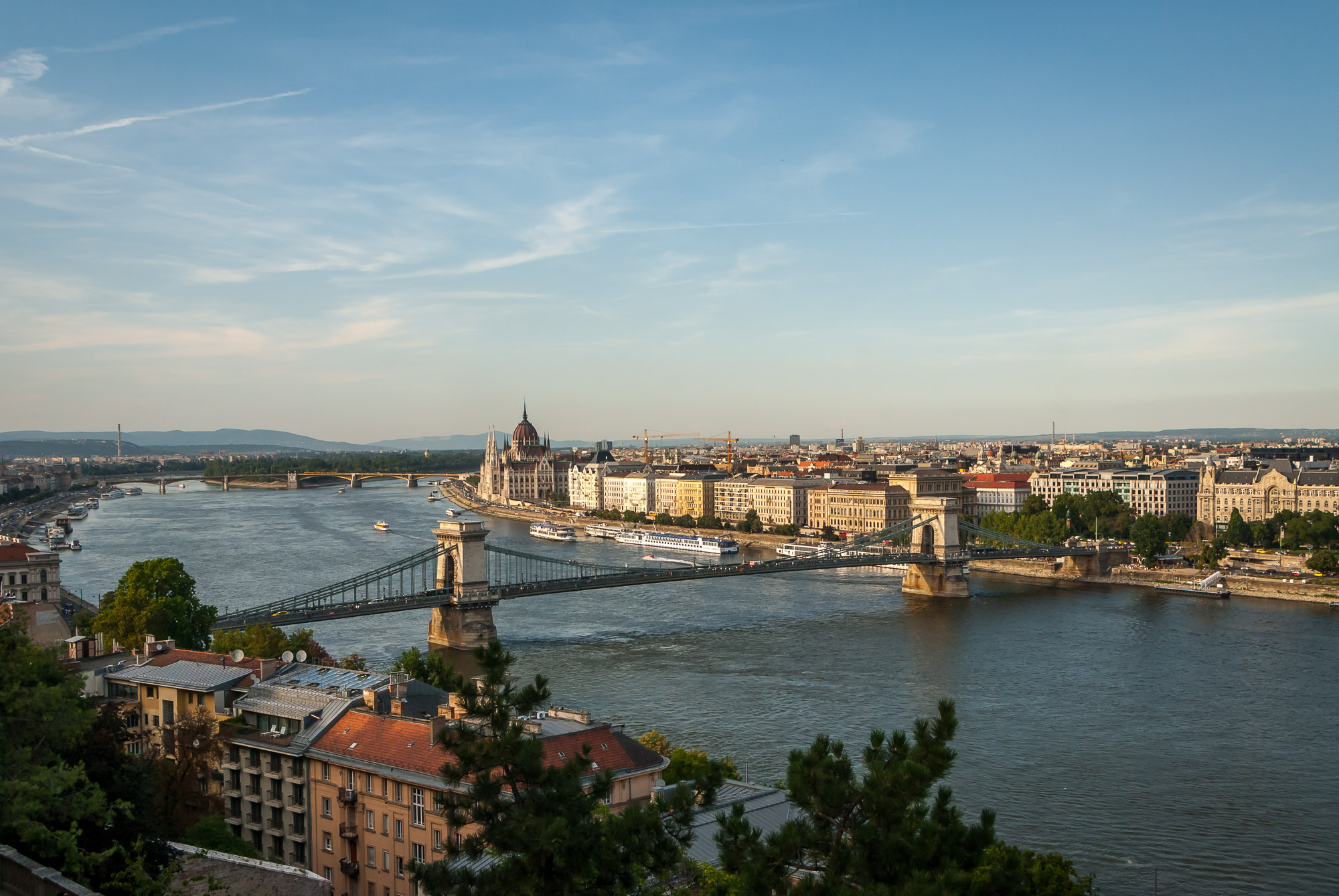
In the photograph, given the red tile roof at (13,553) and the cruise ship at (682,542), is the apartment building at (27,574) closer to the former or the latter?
the red tile roof at (13,553)

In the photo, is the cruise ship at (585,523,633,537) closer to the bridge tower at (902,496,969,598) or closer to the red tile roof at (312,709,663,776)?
the bridge tower at (902,496,969,598)

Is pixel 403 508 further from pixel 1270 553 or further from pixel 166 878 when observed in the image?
pixel 166 878

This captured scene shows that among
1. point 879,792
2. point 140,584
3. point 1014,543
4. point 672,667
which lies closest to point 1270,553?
point 1014,543

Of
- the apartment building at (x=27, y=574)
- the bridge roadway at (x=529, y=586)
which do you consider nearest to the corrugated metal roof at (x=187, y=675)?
the bridge roadway at (x=529, y=586)

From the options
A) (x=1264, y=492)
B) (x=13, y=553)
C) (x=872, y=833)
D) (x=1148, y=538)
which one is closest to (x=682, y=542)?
(x=1148, y=538)

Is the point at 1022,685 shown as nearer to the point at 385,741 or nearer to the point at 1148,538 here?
the point at 385,741

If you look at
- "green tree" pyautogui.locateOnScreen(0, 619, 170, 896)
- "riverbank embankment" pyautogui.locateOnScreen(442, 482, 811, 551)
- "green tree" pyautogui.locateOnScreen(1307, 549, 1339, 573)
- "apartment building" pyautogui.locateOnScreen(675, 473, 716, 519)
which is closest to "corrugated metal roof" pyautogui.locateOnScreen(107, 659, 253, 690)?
"green tree" pyautogui.locateOnScreen(0, 619, 170, 896)
